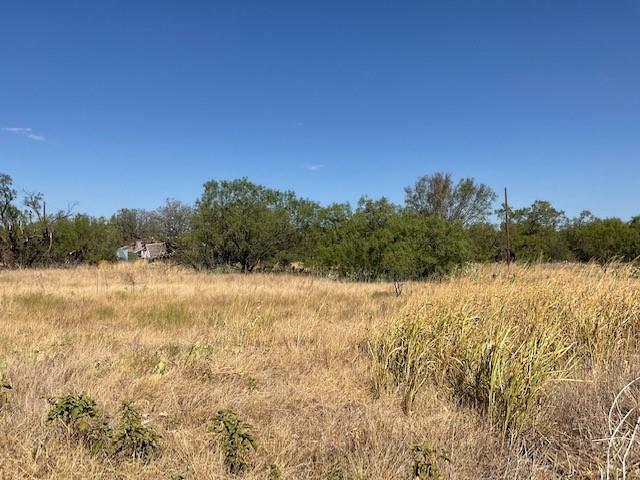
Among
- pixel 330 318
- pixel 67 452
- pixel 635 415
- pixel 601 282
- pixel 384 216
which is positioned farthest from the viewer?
pixel 384 216

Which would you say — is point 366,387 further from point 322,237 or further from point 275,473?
point 322,237

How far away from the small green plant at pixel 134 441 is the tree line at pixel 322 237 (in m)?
15.5

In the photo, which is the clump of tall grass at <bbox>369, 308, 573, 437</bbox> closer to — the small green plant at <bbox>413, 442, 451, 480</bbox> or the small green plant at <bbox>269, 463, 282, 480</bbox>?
the small green plant at <bbox>413, 442, 451, 480</bbox>

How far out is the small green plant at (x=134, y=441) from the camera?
2.68m

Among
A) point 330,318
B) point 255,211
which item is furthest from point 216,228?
point 330,318

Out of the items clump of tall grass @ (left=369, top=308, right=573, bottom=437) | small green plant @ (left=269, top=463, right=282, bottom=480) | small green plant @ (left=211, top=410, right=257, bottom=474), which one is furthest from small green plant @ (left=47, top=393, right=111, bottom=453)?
clump of tall grass @ (left=369, top=308, right=573, bottom=437)

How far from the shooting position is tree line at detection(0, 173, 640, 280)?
1822 centimetres

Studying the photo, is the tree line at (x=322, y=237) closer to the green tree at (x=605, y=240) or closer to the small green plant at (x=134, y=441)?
the green tree at (x=605, y=240)

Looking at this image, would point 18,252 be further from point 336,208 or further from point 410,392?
point 410,392

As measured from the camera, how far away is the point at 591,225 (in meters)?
24.6

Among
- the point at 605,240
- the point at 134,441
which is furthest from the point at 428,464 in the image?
the point at 605,240

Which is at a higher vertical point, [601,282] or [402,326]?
[601,282]

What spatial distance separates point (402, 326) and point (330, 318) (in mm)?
2997

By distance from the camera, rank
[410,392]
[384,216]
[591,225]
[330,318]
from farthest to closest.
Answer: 1. [591,225]
2. [384,216]
3. [330,318]
4. [410,392]
